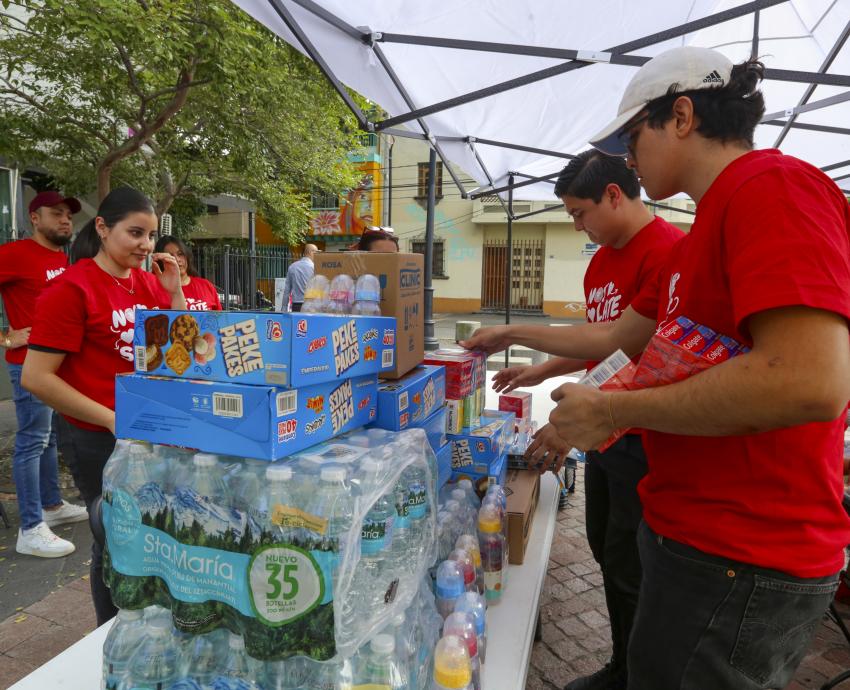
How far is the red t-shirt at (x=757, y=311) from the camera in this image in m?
0.91

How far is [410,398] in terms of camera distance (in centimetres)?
172

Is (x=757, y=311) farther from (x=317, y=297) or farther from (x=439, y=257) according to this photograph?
(x=439, y=257)

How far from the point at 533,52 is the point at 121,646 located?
3072mm

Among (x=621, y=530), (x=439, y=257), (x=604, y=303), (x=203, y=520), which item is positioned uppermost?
(x=439, y=257)

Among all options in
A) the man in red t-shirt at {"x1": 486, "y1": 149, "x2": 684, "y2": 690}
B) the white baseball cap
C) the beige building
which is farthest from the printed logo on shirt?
the beige building

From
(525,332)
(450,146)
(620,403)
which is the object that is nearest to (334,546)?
(620,403)

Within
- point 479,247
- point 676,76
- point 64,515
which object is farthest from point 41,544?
point 479,247

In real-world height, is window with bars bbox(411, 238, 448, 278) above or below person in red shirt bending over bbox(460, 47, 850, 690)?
above

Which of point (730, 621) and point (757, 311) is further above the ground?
point (757, 311)

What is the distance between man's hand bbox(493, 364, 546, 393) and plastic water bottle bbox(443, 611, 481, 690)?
4.48 feet

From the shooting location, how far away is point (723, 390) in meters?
0.98

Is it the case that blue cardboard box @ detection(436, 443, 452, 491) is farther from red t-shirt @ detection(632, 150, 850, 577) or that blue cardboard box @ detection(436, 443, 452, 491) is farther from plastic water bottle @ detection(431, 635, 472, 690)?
red t-shirt @ detection(632, 150, 850, 577)

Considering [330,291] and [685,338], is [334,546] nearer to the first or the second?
[685,338]

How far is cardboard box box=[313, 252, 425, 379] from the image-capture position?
1839mm
